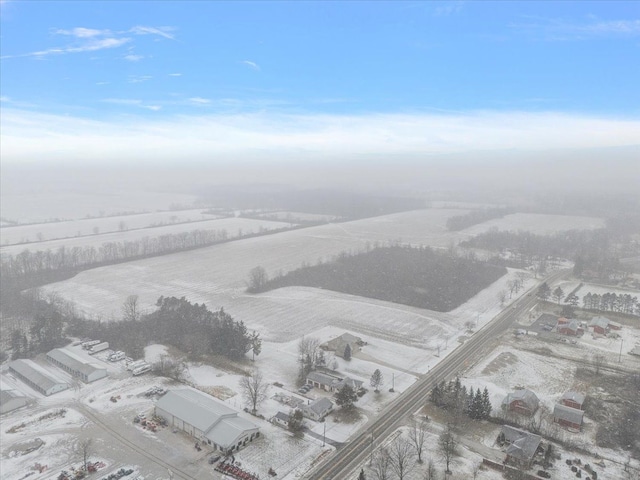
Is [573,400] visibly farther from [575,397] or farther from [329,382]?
[329,382]

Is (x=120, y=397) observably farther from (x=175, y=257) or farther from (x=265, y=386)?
(x=175, y=257)

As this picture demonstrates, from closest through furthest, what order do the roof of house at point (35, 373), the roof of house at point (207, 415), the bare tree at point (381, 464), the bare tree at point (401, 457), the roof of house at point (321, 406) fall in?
the bare tree at point (381, 464) < the bare tree at point (401, 457) < the roof of house at point (207, 415) < the roof of house at point (321, 406) < the roof of house at point (35, 373)

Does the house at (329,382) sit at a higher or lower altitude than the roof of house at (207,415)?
lower

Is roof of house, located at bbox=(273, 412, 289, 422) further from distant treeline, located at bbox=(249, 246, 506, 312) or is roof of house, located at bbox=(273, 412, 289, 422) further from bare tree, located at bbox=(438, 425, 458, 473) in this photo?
distant treeline, located at bbox=(249, 246, 506, 312)

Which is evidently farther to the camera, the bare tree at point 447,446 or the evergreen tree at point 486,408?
the evergreen tree at point 486,408

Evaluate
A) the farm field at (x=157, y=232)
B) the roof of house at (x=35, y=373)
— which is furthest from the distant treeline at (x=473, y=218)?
the roof of house at (x=35, y=373)

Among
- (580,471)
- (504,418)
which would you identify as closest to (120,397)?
(504,418)

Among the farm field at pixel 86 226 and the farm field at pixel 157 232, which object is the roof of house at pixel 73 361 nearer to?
the farm field at pixel 157 232
